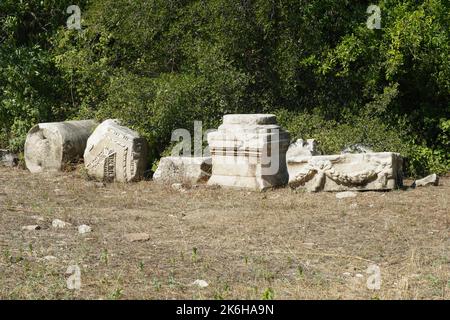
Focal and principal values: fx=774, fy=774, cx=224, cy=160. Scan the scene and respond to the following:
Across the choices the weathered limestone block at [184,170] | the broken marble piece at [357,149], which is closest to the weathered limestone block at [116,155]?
the weathered limestone block at [184,170]

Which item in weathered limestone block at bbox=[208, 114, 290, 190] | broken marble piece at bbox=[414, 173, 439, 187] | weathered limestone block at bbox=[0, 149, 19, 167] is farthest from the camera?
weathered limestone block at bbox=[0, 149, 19, 167]

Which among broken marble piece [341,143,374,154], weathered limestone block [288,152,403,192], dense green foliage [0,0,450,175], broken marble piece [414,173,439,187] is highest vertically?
dense green foliage [0,0,450,175]

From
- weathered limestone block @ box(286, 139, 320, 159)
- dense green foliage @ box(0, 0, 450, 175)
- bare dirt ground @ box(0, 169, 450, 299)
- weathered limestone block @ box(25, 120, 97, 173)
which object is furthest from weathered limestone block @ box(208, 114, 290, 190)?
weathered limestone block @ box(25, 120, 97, 173)

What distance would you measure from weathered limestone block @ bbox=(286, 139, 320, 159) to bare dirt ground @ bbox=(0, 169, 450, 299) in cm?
130

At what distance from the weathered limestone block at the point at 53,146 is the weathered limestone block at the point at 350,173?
356 cm

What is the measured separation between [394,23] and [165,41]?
3.79 metres

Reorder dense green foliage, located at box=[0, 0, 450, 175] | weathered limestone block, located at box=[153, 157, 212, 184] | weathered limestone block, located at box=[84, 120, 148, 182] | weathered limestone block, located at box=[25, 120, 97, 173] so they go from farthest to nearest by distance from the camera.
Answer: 1. dense green foliage, located at box=[0, 0, 450, 175]
2. weathered limestone block, located at box=[25, 120, 97, 173]
3. weathered limestone block, located at box=[84, 120, 148, 182]
4. weathered limestone block, located at box=[153, 157, 212, 184]

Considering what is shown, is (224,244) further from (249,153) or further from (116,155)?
(116,155)

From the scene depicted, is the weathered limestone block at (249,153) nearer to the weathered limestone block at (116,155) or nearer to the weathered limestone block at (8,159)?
the weathered limestone block at (116,155)

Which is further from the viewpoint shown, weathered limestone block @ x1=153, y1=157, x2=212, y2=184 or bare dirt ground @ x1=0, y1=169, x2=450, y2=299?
weathered limestone block @ x1=153, y1=157, x2=212, y2=184

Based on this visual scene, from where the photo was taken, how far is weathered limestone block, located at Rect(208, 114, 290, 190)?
10078mm

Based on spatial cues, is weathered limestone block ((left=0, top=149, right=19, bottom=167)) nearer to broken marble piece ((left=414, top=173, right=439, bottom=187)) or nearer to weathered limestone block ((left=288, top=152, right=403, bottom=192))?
weathered limestone block ((left=288, top=152, right=403, bottom=192))

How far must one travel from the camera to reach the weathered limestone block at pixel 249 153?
397 inches
